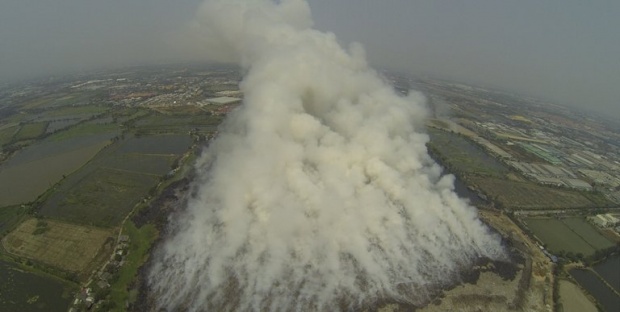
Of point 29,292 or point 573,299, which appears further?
point 573,299

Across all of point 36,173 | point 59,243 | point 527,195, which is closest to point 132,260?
point 59,243

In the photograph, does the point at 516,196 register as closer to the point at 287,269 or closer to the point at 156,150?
the point at 287,269

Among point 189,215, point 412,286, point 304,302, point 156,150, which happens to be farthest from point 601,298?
point 156,150

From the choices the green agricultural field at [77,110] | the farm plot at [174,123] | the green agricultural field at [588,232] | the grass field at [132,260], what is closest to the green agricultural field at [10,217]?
the grass field at [132,260]

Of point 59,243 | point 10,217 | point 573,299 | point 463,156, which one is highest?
point 463,156

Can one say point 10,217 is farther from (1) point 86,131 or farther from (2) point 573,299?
(2) point 573,299

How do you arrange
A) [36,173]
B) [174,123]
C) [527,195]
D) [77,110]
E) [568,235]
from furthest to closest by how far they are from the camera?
[77,110] < [174,123] < [527,195] < [36,173] < [568,235]

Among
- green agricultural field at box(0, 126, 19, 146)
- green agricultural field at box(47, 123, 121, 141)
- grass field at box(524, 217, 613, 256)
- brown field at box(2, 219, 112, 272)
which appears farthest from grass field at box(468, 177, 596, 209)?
green agricultural field at box(0, 126, 19, 146)
